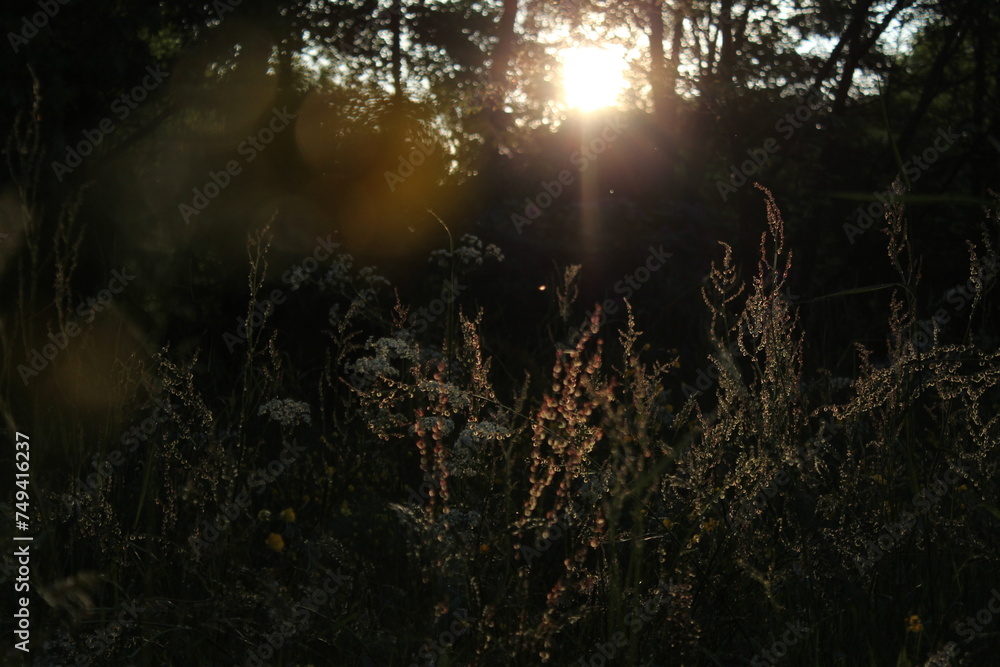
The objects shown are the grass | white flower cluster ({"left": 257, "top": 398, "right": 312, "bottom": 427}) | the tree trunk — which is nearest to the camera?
the grass

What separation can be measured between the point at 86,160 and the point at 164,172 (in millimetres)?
Answer: 357

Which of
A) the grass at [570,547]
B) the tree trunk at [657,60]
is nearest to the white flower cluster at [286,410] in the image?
the grass at [570,547]

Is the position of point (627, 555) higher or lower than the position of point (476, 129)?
higher

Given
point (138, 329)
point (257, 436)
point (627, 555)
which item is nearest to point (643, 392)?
point (627, 555)

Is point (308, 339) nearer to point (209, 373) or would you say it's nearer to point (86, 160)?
point (209, 373)

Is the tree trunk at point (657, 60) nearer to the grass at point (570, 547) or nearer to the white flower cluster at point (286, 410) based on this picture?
the grass at point (570, 547)

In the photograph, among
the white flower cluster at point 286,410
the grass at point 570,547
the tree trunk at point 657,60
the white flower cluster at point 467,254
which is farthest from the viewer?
the tree trunk at point 657,60

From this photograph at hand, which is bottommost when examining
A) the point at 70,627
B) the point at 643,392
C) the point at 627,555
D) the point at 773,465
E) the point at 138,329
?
the point at 138,329

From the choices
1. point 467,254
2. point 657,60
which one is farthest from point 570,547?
point 657,60

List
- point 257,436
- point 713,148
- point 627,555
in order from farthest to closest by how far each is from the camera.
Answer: point 713,148, point 257,436, point 627,555

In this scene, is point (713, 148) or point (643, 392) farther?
point (713, 148)

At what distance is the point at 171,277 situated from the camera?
451 cm

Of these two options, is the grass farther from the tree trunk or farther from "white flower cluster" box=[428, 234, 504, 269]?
the tree trunk

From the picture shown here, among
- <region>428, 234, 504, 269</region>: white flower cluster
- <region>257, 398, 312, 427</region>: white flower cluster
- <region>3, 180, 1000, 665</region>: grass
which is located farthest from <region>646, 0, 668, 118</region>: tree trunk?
<region>257, 398, 312, 427</region>: white flower cluster
